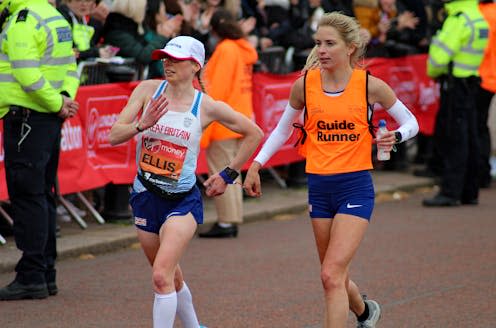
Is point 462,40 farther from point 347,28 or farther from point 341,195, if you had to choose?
point 341,195

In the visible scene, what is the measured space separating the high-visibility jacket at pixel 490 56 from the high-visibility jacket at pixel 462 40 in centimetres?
29

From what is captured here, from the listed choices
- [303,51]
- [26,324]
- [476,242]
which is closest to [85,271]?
[26,324]

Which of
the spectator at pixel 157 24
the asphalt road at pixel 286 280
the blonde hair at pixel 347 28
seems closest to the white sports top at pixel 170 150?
the blonde hair at pixel 347 28

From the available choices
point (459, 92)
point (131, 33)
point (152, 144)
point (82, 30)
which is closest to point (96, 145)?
point (82, 30)

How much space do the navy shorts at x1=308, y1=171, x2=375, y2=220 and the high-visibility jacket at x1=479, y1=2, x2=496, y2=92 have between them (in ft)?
25.4

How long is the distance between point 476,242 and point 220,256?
2471 millimetres

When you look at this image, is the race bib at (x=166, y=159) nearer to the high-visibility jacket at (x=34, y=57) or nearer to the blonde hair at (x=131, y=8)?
the high-visibility jacket at (x=34, y=57)

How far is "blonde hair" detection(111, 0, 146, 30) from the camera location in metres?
12.6

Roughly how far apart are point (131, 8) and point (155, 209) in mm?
5643

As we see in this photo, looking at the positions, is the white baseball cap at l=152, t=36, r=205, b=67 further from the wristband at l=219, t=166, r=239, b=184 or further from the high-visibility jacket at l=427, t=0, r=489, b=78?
the high-visibility jacket at l=427, t=0, r=489, b=78

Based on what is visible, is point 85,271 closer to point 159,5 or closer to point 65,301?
point 65,301

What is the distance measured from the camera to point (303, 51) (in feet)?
51.6

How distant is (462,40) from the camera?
14172mm

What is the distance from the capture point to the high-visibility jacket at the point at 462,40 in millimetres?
14125
